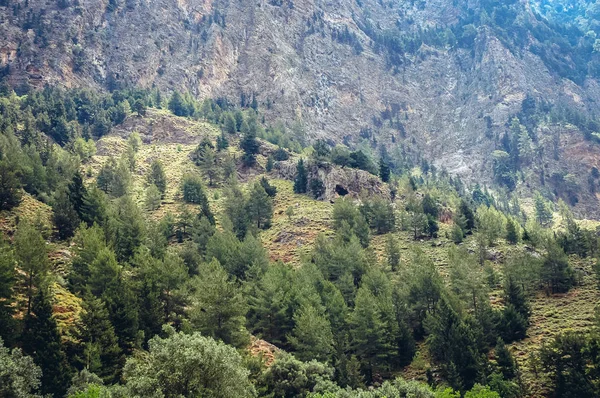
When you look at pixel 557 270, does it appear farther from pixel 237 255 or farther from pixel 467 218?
pixel 237 255

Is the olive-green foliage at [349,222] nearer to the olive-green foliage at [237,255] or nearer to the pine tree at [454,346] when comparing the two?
the olive-green foliage at [237,255]

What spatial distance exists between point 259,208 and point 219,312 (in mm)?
57943

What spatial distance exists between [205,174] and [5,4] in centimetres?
12429

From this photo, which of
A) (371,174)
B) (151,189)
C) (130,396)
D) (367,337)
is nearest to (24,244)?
(130,396)

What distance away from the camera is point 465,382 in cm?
5834

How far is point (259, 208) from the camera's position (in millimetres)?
116875

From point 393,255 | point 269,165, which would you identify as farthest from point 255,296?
point 269,165

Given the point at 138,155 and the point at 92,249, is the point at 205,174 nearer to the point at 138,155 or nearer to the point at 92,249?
the point at 138,155

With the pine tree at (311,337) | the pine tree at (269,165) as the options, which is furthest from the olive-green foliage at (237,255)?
the pine tree at (269,165)

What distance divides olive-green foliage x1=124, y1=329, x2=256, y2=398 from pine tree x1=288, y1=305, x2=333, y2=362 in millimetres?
22005

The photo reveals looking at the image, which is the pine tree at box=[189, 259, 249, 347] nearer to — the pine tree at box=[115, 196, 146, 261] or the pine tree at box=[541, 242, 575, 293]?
the pine tree at box=[115, 196, 146, 261]

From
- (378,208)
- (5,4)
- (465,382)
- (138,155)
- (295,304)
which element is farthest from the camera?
(5,4)

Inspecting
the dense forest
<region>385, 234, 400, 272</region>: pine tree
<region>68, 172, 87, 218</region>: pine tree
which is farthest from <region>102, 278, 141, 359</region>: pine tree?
<region>385, 234, 400, 272</region>: pine tree

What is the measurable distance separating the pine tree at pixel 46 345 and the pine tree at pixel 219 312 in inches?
628
